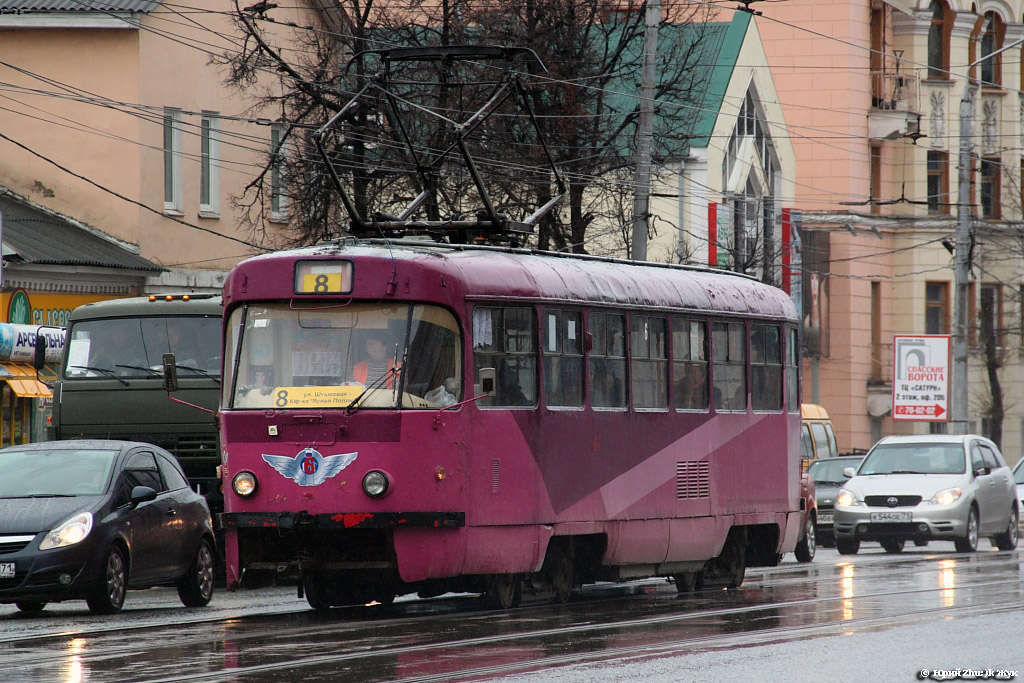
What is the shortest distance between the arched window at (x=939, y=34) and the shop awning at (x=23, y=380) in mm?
35802

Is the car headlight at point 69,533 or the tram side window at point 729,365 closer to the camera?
the car headlight at point 69,533

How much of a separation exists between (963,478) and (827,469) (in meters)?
4.42

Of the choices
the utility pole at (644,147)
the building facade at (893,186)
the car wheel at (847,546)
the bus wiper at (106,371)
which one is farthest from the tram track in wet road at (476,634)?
the building facade at (893,186)

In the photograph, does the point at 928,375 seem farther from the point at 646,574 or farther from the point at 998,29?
the point at 998,29

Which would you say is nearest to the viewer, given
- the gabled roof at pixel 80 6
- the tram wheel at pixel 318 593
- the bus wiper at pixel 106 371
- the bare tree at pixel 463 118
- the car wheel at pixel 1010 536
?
the tram wheel at pixel 318 593

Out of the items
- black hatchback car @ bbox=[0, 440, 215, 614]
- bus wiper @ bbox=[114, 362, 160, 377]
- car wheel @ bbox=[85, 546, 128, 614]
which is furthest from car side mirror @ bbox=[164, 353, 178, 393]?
bus wiper @ bbox=[114, 362, 160, 377]

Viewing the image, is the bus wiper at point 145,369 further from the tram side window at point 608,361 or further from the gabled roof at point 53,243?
the gabled roof at point 53,243

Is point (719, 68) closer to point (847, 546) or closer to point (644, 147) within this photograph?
point (644, 147)

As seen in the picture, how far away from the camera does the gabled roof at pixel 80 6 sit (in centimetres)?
3127

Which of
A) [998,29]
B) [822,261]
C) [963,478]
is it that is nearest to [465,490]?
[963,478]

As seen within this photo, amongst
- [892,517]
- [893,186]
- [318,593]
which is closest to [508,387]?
[318,593]

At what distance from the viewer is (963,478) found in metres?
26.8

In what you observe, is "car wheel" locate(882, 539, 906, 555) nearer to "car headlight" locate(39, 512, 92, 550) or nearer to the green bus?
the green bus

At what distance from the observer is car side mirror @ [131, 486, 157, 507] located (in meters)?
16.4
